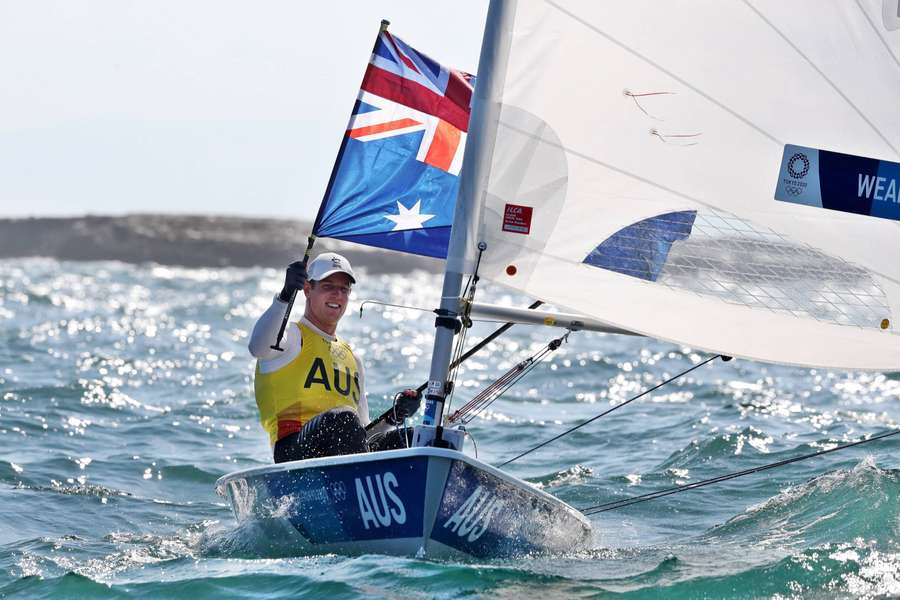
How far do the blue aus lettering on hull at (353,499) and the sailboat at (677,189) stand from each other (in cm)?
1

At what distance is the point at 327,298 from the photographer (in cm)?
556

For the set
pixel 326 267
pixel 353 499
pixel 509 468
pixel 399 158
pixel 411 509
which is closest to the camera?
pixel 411 509

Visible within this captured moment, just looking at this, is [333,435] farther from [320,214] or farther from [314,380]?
[320,214]

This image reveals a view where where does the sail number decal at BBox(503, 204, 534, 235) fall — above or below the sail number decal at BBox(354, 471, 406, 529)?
above

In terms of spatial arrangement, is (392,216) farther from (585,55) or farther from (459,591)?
(459,591)

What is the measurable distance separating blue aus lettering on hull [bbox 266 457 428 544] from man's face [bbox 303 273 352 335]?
0.86 meters

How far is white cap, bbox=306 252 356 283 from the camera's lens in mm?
5520

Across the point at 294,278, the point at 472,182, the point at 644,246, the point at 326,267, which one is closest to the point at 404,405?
the point at 326,267

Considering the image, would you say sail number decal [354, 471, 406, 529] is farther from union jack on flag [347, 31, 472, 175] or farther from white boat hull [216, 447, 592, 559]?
union jack on flag [347, 31, 472, 175]

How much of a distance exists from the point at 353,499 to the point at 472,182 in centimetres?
131

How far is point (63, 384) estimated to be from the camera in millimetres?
10992

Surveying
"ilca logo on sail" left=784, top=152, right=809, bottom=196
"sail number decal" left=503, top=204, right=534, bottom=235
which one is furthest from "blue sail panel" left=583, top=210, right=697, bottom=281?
"ilca logo on sail" left=784, top=152, right=809, bottom=196

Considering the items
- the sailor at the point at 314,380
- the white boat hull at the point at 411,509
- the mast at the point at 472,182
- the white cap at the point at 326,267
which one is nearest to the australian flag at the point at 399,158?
the white cap at the point at 326,267

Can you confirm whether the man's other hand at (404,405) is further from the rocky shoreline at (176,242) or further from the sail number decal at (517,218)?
the rocky shoreline at (176,242)
